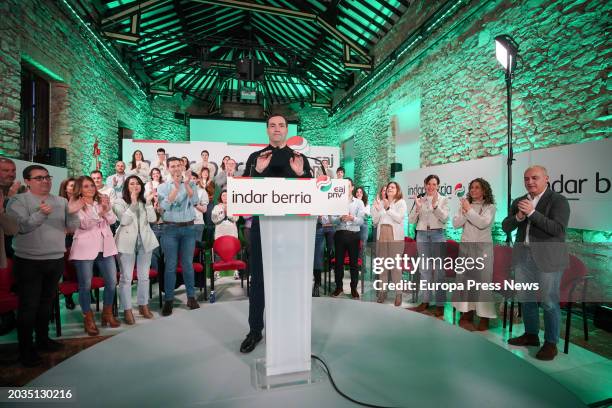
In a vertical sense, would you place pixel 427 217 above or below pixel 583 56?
below

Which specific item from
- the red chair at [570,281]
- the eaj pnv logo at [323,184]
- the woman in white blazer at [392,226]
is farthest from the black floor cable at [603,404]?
the woman in white blazer at [392,226]

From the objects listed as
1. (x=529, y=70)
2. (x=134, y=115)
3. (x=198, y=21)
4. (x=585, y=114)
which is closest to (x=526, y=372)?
(x=585, y=114)

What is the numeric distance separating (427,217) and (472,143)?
8.07 ft

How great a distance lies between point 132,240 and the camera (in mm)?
2922

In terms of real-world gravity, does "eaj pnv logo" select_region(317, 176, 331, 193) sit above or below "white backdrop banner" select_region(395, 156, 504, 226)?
below

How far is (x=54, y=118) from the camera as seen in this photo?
5512 millimetres

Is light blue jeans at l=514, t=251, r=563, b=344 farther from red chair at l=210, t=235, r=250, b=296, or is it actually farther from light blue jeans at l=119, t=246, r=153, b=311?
light blue jeans at l=119, t=246, r=153, b=311

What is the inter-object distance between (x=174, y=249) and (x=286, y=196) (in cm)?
239

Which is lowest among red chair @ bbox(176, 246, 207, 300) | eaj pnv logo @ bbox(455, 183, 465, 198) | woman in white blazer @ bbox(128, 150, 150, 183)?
red chair @ bbox(176, 246, 207, 300)

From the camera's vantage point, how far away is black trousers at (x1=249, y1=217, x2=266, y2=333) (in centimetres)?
163

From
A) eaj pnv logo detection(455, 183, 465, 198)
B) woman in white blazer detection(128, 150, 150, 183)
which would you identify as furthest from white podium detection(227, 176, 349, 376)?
woman in white blazer detection(128, 150, 150, 183)

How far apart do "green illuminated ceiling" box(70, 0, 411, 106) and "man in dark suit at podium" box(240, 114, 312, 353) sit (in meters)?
6.42

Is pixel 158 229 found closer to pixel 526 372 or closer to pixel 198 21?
pixel 526 372

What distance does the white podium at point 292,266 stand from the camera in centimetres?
127
